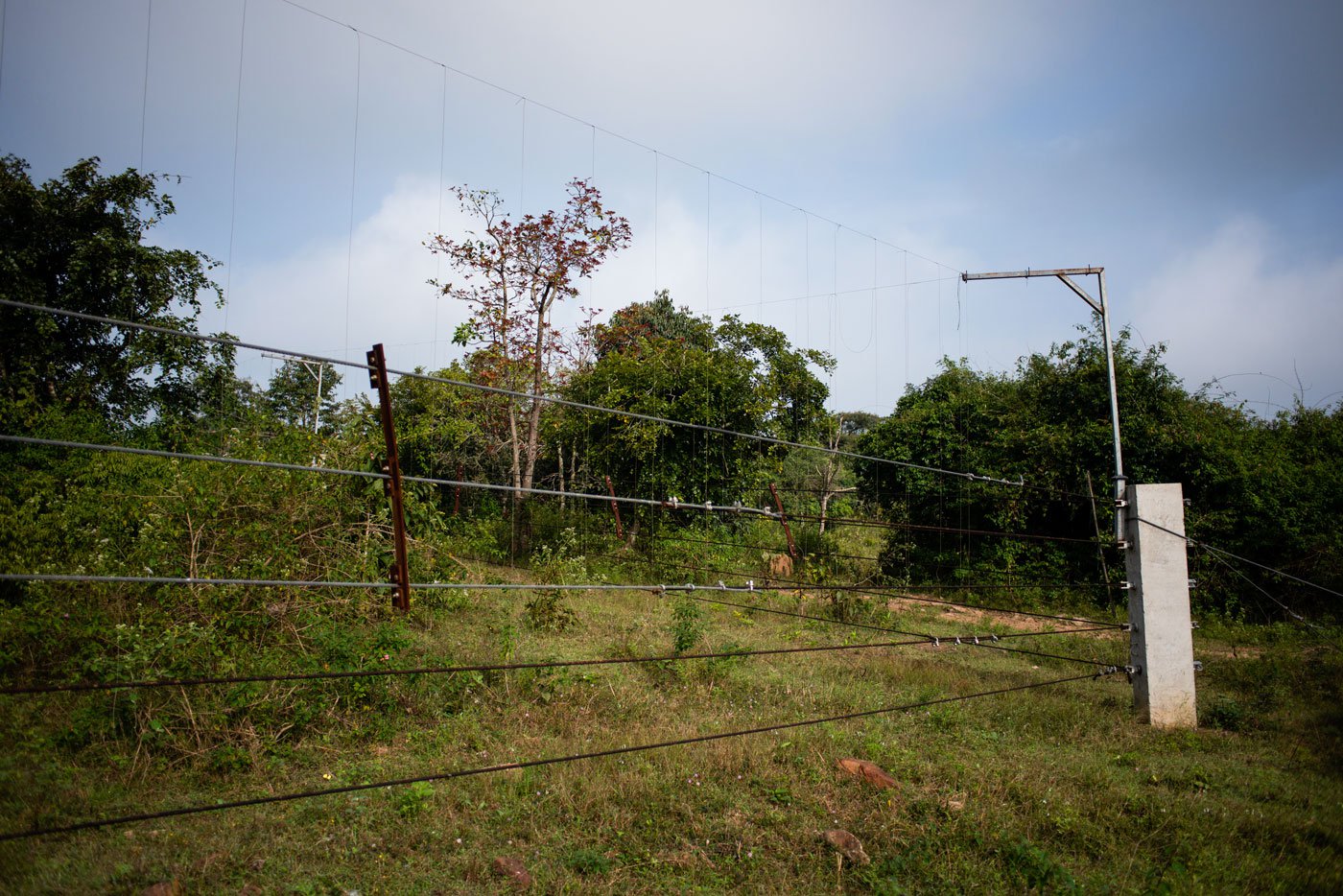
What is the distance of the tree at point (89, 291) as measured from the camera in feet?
36.5

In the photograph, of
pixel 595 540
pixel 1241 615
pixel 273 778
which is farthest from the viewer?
pixel 595 540

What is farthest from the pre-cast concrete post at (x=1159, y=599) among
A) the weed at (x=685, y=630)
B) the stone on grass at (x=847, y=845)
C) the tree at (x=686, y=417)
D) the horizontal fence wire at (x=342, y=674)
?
the tree at (x=686, y=417)

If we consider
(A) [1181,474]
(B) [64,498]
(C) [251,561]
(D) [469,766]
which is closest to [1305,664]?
(A) [1181,474]

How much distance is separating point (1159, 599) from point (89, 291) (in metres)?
14.3

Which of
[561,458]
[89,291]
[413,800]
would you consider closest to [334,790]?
[413,800]

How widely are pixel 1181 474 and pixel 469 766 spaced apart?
1285cm

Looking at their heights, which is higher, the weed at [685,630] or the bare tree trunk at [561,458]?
the bare tree trunk at [561,458]

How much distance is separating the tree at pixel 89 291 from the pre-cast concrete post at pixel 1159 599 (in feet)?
38.4

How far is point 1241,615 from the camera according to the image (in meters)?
11.5

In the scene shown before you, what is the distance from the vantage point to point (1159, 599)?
6.25m

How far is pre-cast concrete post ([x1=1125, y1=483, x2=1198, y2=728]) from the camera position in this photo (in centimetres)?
623

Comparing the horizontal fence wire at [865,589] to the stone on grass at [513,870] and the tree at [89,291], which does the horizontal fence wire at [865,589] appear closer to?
the stone on grass at [513,870]

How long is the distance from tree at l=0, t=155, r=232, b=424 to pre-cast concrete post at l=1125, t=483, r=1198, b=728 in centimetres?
1170

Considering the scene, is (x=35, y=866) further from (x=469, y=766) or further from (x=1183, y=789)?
(x=1183, y=789)
